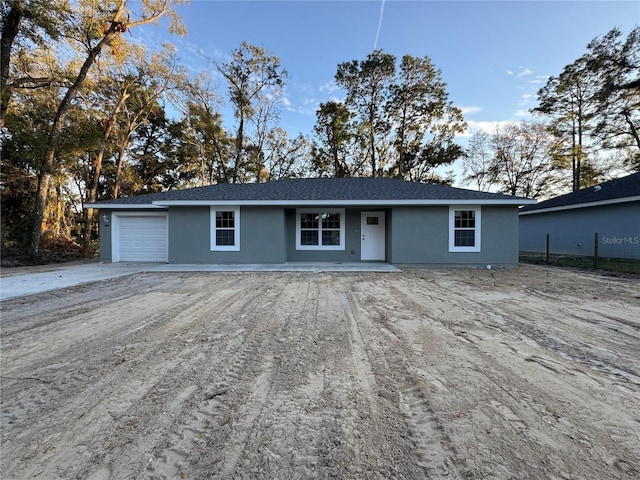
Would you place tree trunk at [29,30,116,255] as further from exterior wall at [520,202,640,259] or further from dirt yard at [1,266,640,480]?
exterior wall at [520,202,640,259]

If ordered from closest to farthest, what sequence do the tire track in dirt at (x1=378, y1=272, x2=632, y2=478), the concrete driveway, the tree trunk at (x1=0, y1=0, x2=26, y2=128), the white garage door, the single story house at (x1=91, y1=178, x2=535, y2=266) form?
the tire track in dirt at (x1=378, y1=272, x2=632, y2=478) → the concrete driveway → the single story house at (x1=91, y1=178, x2=535, y2=266) → the tree trunk at (x1=0, y1=0, x2=26, y2=128) → the white garage door

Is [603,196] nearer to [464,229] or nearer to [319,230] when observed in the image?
[464,229]

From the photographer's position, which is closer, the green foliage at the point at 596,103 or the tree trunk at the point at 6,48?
the tree trunk at the point at 6,48

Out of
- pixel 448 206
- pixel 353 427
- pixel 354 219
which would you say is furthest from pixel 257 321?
pixel 448 206

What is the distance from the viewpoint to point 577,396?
2.22m

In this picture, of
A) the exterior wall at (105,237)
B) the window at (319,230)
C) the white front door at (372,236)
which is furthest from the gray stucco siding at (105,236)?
the white front door at (372,236)

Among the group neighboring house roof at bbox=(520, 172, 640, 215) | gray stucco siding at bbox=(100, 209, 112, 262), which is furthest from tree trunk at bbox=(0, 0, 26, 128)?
neighboring house roof at bbox=(520, 172, 640, 215)

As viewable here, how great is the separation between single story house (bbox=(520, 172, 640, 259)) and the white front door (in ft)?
32.1

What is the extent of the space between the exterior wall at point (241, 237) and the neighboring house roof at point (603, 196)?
44.8ft

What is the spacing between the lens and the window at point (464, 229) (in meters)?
9.98

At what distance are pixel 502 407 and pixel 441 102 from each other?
24.3 m

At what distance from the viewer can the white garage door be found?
1139 cm

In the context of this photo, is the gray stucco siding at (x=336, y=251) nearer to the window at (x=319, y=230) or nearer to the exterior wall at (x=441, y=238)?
the window at (x=319, y=230)
